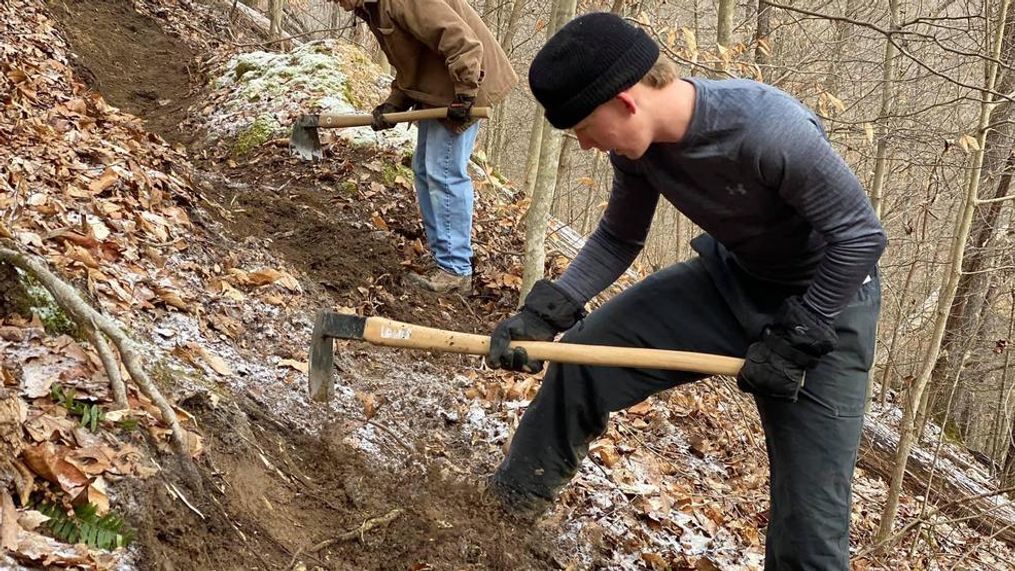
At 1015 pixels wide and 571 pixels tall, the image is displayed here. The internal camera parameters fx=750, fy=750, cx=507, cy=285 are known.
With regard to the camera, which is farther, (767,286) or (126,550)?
(767,286)

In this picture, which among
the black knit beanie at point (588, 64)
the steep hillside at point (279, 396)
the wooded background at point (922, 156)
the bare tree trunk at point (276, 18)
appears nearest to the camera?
the black knit beanie at point (588, 64)

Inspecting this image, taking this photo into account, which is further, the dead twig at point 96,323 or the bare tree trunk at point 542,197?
the bare tree trunk at point 542,197

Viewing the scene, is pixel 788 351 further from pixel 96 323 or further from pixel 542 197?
pixel 542 197

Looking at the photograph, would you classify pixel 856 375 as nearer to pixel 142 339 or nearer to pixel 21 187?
pixel 142 339

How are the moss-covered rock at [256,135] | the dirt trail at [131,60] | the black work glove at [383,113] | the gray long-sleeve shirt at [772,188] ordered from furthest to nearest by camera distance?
the dirt trail at [131,60] < the moss-covered rock at [256,135] < the black work glove at [383,113] < the gray long-sleeve shirt at [772,188]

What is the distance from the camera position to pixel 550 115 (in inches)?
98.3

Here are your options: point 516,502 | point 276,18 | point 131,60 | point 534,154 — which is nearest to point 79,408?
point 516,502

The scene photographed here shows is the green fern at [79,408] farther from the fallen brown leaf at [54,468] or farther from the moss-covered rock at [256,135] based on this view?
the moss-covered rock at [256,135]

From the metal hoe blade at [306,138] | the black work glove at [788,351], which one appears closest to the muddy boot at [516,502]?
the black work glove at [788,351]

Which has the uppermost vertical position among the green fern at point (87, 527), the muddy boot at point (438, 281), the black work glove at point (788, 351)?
the black work glove at point (788, 351)

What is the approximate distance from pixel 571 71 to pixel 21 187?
302cm

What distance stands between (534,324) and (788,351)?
1012 millimetres

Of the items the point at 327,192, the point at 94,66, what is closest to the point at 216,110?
the point at 94,66

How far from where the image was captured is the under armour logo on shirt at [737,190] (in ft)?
8.68
